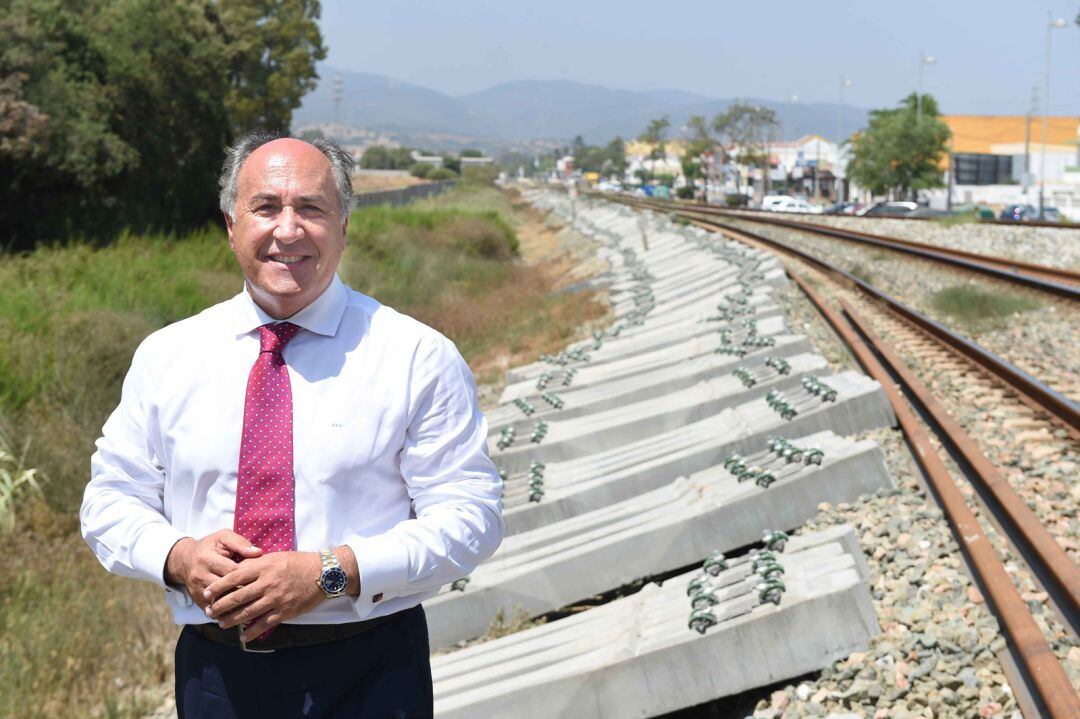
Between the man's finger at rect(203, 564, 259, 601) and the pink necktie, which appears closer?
the man's finger at rect(203, 564, 259, 601)

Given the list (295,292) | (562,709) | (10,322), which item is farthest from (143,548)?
(10,322)

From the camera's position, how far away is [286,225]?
2477mm

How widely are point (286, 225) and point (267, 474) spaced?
0.51 m

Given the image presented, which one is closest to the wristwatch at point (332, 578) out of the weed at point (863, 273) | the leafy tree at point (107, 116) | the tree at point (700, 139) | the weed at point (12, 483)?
the weed at point (12, 483)

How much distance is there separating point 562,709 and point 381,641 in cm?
164

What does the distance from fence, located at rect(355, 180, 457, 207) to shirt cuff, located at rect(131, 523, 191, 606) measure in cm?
2810

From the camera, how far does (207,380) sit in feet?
8.29

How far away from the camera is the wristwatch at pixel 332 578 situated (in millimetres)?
2346

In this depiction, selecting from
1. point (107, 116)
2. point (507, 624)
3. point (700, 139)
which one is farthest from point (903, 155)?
point (507, 624)

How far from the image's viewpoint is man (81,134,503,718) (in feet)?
8.02

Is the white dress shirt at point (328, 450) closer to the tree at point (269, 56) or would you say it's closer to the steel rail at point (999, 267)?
the steel rail at point (999, 267)

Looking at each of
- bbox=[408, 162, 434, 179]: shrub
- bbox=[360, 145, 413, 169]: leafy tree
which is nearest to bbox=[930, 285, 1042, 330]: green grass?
bbox=[408, 162, 434, 179]: shrub

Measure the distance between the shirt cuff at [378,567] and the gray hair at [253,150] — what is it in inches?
28.6

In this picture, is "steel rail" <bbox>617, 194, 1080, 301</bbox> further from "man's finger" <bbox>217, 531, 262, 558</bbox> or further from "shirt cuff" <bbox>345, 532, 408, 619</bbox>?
"man's finger" <bbox>217, 531, 262, 558</bbox>
